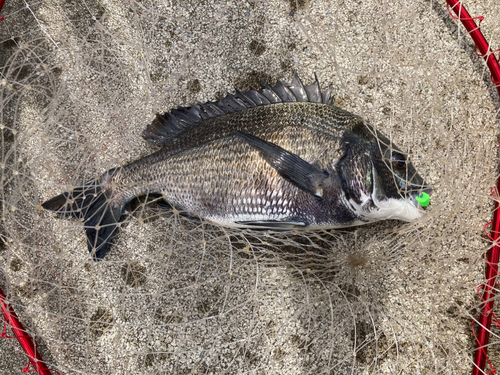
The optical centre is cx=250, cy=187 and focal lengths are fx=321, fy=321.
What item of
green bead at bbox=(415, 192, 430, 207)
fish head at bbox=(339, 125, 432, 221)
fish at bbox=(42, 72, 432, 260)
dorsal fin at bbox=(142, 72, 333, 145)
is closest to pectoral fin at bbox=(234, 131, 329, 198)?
fish at bbox=(42, 72, 432, 260)

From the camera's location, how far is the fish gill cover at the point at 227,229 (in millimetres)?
1908

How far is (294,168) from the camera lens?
1.59 meters

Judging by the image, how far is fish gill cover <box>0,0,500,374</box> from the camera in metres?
1.91

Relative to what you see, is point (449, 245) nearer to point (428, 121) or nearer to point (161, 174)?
point (428, 121)

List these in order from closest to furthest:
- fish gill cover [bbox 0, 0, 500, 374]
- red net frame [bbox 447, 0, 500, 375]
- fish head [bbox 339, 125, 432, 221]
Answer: fish head [bbox 339, 125, 432, 221] → red net frame [bbox 447, 0, 500, 375] → fish gill cover [bbox 0, 0, 500, 374]

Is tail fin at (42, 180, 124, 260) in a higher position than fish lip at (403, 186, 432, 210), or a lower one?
lower

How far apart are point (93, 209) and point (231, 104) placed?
1.04 m

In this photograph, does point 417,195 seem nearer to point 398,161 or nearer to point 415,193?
point 415,193

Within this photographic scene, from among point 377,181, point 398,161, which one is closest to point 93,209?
point 377,181

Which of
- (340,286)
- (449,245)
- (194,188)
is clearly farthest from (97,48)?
(449,245)

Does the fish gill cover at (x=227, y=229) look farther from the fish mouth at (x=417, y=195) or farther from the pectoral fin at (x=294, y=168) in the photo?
the pectoral fin at (x=294, y=168)

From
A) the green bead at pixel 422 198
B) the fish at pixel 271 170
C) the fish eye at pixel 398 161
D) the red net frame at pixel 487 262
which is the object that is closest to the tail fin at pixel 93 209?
the fish at pixel 271 170

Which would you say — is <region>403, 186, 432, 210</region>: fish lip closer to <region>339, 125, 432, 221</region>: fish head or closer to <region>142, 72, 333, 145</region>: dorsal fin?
<region>339, 125, 432, 221</region>: fish head

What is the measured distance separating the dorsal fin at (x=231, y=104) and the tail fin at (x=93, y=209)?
17.8 inches
